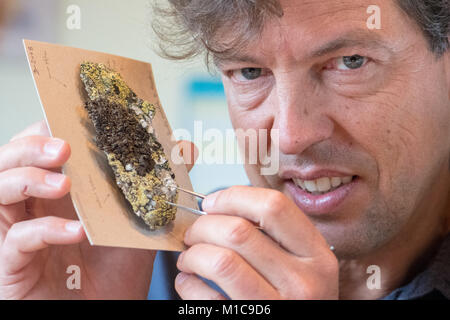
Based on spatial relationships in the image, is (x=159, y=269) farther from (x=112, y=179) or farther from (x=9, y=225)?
(x=112, y=179)

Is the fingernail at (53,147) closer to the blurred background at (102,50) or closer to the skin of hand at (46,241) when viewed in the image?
the skin of hand at (46,241)

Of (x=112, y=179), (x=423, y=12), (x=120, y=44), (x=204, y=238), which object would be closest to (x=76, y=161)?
(x=112, y=179)

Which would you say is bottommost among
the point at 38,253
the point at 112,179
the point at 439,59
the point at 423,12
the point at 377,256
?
the point at 377,256

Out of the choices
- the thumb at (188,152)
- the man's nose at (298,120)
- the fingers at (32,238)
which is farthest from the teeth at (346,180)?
the fingers at (32,238)

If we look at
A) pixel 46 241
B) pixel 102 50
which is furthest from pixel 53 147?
pixel 102 50

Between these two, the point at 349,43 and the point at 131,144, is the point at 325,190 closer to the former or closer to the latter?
the point at 349,43

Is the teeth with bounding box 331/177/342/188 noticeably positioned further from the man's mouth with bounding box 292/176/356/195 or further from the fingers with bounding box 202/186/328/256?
the fingers with bounding box 202/186/328/256
